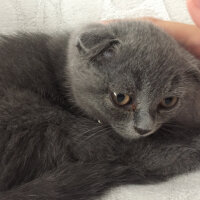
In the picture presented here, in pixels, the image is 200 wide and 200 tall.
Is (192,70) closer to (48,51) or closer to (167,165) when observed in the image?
(167,165)

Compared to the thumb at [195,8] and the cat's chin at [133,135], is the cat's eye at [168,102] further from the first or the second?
the thumb at [195,8]

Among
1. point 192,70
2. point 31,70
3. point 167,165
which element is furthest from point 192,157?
point 31,70

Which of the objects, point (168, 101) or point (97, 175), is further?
point (168, 101)

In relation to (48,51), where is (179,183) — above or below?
below

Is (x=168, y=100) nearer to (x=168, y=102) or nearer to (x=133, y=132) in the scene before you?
(x=168, y=102)

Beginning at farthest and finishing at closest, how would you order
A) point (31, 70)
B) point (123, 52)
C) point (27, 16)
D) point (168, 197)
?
point (27, 16), point (31, 70), point (123, 52), point (168, 197)

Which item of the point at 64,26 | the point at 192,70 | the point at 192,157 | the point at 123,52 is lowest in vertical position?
the point at 192,157

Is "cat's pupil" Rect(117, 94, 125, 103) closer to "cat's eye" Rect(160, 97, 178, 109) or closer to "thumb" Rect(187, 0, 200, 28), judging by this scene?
"cat's eye" Rect(160, 97, 178, 109)

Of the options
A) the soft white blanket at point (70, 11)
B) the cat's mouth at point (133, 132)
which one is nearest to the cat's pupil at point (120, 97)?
the cat's mouth at point (133, 132)
